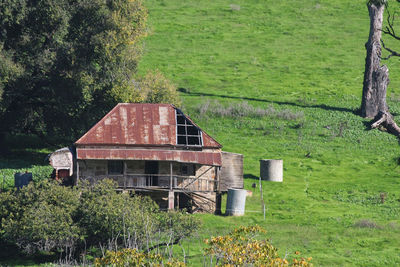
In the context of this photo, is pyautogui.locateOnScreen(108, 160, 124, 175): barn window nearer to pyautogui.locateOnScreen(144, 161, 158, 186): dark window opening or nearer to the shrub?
pyautogui.locateOnScreen(144, 161, 158, 186): dark window opening

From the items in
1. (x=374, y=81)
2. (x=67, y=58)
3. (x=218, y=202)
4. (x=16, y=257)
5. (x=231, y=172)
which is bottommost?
(x=16, y=257)

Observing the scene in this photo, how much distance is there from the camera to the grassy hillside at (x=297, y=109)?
4506cm

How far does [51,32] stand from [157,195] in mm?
16427

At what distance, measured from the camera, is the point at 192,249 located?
4212cm

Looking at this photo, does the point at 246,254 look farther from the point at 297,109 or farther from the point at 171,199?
the point at 297,109

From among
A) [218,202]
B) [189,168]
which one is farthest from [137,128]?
[218,202]

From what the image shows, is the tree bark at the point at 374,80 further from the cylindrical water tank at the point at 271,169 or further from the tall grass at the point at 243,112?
the cylindrical water tank at the point at 271,169

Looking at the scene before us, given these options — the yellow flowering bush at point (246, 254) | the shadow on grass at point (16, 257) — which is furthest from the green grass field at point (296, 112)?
the shadow on grass at point (16, 257)

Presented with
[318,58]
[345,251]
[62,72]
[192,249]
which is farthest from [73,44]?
[318,58]

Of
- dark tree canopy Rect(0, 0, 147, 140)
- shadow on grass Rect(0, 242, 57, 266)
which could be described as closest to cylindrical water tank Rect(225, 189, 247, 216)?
shadow on grass Rect(0, 242, 57, 266)

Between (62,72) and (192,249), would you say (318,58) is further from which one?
(192,249)

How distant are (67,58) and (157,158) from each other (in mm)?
13756

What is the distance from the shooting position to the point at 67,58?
192ft

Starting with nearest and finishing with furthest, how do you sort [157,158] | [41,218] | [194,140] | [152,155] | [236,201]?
[41,218] < [236,201] < [157,158] < [152,155] < [194,140]
